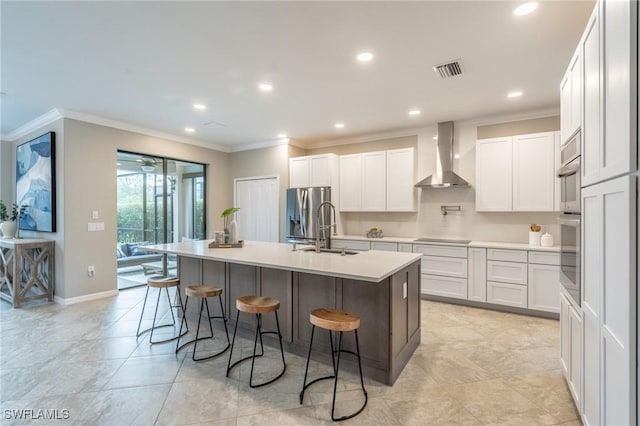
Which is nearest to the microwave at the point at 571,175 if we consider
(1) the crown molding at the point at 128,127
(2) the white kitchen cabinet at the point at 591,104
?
(2) the white kitchen cabinet at the point at 591,104

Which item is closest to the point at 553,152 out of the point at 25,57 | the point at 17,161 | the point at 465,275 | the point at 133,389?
the point at 465,275

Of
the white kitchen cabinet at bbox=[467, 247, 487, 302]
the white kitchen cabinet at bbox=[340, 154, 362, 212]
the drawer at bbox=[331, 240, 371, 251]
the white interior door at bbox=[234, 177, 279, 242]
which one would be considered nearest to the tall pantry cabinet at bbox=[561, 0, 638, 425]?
the white kitchen cabinet at bbox=[467, 247, 487, 302]

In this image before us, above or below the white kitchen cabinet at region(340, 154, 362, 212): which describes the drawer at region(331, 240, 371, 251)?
below

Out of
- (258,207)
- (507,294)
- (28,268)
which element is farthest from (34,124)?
(507,294)

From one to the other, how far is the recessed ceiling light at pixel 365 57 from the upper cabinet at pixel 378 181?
7.99ft

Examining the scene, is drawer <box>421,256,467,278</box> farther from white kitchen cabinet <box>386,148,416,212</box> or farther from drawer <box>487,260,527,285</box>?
white kitchen cabinet <box>386,148,416,212</box>

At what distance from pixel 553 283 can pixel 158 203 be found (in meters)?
6.35

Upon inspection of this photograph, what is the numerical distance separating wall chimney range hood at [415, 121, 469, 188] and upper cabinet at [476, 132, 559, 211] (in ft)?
1.30

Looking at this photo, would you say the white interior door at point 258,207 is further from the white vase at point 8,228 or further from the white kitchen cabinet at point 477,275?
the white vase at point 8,228

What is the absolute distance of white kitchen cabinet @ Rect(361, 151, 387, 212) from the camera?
5.29 m

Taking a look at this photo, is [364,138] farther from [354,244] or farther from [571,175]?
[571,175]

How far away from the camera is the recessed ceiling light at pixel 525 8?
6.95 feet

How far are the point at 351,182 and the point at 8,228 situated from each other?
5629 mm

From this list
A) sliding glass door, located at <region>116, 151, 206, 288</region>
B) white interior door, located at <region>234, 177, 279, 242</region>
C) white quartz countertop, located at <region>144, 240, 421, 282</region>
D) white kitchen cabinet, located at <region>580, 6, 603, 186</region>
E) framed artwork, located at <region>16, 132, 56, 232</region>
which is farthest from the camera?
white interior door, located at <region>234, 177, 279, 242</region>
